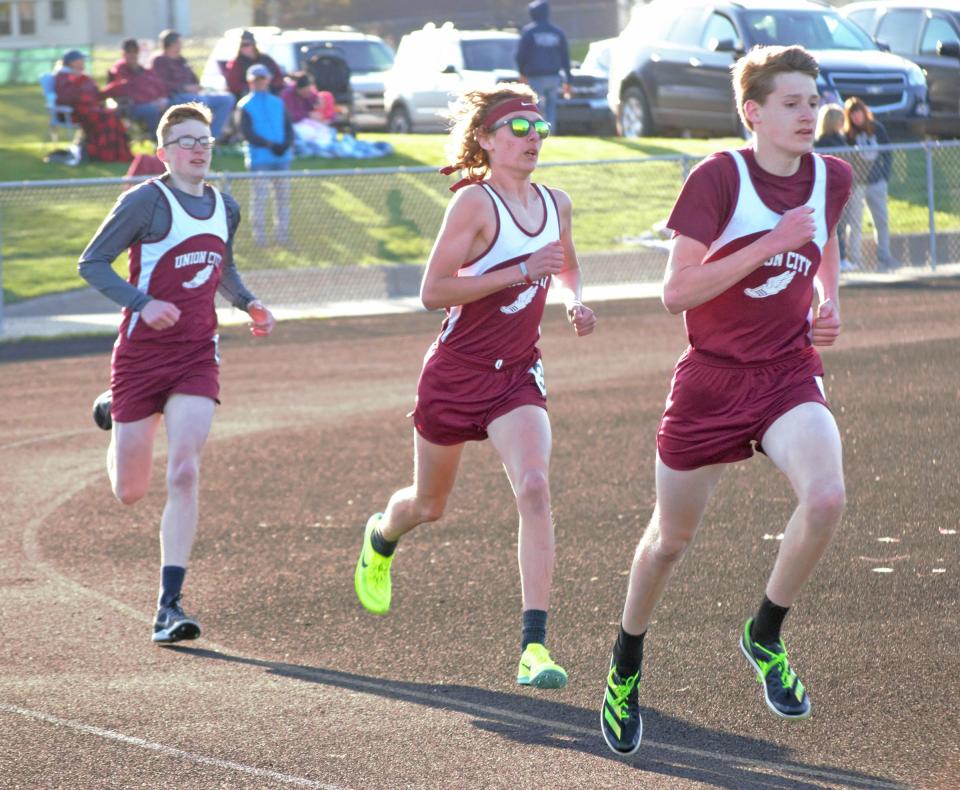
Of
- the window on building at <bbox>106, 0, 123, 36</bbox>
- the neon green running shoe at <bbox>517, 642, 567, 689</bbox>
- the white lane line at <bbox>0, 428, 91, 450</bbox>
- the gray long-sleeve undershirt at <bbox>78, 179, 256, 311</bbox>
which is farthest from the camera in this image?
the window on building at <bbox>106, 0, 123, 36</bbox>

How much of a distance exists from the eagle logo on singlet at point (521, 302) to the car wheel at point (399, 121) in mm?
23736

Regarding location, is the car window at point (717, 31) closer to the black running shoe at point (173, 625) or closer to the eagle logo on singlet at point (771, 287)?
the black running shoe at point (173, 625)

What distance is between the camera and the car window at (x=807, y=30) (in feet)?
76.4

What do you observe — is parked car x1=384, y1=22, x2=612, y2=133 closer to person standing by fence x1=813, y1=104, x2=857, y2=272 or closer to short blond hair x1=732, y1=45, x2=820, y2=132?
person standing by fence x1=813, y1=104, x2=857, y2=272

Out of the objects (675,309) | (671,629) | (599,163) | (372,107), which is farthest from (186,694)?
(372,107)

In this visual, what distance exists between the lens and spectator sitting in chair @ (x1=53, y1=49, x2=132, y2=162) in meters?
23.1

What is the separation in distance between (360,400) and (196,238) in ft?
18.5

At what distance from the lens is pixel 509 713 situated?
583cm

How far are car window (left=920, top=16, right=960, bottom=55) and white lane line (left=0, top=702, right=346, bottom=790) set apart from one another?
21.3m

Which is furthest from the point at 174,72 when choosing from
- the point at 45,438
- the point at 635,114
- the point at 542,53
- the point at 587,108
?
the point at 45,438

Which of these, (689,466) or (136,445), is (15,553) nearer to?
(136,445)

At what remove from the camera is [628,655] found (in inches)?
215

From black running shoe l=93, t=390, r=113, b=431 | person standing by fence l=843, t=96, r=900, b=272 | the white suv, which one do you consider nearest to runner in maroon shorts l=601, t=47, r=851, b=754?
black running shoe l=93, t=390, r=113, b=431

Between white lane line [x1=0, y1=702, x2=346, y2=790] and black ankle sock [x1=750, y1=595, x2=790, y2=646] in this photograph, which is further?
black ankle sock [x1=750, y1=595, x2=790, y2=646]
